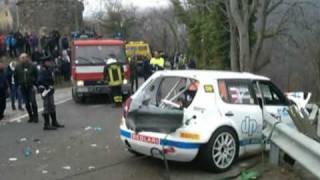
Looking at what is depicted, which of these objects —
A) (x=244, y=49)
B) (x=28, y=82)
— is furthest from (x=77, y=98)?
(x=244, y=49)

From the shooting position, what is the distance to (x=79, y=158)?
1016 cm

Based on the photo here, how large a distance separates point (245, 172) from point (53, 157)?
3574 millimetres

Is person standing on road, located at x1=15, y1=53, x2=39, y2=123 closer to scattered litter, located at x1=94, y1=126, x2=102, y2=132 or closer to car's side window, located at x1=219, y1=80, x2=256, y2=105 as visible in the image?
scattered litter, located at x1=94, y1=126, x2=102, y2=132

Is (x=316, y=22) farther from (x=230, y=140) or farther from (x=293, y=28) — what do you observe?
(x=230, y=140)

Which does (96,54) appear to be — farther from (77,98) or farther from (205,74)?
(205,74)

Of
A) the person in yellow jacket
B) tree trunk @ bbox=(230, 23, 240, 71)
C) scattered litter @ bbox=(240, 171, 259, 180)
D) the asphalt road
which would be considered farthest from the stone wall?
scattered litter @ bbox=(240, 171, 259, 180)

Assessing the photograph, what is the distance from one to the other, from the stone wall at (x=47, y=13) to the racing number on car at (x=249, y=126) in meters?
46.8

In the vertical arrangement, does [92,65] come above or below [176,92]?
below

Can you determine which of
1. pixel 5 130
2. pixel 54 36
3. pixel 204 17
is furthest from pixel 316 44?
pixel 5 130

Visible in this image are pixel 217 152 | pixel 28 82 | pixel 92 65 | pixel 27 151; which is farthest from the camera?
pixel 92 65

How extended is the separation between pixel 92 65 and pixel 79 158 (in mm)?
11140

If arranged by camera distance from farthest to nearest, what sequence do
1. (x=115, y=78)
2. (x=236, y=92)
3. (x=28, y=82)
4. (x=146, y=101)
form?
(x=115, y=78)
(x=28, y=82)
(x=146, y=101)
(x=236, y=92)

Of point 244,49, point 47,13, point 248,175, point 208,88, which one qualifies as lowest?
point 248,175

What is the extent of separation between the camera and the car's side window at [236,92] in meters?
9.09
